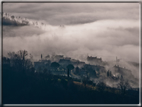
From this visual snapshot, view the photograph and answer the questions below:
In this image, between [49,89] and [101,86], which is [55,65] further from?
[101,86]

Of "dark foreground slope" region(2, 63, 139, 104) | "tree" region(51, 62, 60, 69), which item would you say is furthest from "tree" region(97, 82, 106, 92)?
"tree" region(51, 62, 60, 69)

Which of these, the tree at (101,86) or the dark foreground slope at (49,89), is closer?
the dark foreground slope at (49,89)

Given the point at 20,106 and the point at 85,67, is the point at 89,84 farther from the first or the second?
the point at 20,106

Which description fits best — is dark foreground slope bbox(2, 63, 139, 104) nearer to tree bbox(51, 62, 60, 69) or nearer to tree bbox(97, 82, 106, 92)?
tree bbox(97, 82, 106, 92)

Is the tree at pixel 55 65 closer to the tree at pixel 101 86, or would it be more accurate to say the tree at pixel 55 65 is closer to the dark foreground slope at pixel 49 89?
the dark foreground slope at pixel 49 89

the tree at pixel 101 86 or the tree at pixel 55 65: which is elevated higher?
the tree at pixel 55 65

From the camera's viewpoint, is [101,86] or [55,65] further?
[55,65]

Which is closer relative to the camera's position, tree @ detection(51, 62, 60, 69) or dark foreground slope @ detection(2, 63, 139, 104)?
dark foreground slope @ detection(2, 63, 139, 104)

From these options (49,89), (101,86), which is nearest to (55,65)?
(49,89)

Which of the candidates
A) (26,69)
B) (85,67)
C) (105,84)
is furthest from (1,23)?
(85,67)

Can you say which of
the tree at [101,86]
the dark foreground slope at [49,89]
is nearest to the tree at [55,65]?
the dark foreground slope at [49,89]

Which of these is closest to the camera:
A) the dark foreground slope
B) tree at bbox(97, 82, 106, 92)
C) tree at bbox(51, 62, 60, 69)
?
the dark foreground slope
